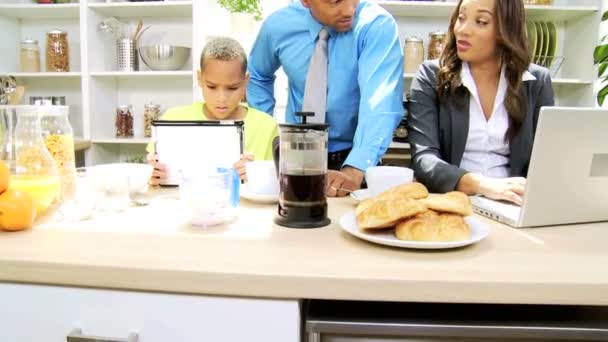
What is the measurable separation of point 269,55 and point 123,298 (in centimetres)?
140

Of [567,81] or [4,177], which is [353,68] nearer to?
[4,177]

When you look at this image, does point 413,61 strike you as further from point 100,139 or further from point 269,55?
point 100,139

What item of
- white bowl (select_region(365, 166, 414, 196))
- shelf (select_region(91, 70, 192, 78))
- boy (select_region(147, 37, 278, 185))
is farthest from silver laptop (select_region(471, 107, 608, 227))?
shelf (select_region(91, 70, 192, 78))

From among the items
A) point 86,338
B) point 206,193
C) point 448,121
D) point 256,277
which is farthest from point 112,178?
point 448,121

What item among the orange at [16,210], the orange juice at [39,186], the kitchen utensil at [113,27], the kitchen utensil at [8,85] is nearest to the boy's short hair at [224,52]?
the orange juice at [39,186]

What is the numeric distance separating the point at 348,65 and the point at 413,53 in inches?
49.4

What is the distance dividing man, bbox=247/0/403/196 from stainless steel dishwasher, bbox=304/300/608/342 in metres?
0.64

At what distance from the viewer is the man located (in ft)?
4.73

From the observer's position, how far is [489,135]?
5.06ft

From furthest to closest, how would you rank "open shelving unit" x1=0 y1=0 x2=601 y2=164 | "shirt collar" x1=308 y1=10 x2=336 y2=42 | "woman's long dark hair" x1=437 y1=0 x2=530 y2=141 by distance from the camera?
"open shelving unit" x1=0 y1=0 x2=601 y2=164 → "shirt collar" x1=308 y1=10 x2=336 y2=42 → "woman's long dark hair" x1=437 y1=0 x2=530 y2=141

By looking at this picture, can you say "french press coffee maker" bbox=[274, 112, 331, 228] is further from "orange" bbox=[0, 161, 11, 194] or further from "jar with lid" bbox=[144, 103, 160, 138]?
"jar with lid" bbox=[144, 103, 160, 138]

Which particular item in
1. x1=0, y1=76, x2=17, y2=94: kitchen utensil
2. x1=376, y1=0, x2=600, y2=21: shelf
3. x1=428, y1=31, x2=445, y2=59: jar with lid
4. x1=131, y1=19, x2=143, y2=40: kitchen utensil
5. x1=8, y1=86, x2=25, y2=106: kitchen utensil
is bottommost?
x1=8, y1=86, x2=25, y2=106: kitchen utensil

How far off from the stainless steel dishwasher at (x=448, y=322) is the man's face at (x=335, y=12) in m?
1.10

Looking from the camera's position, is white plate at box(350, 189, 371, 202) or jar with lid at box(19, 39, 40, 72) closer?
white plate at box(350, 189, 371, 202)
